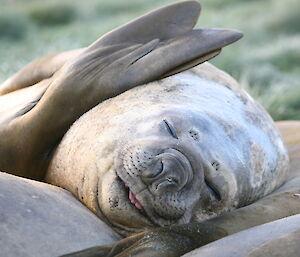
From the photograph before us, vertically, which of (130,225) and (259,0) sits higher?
(130,225)

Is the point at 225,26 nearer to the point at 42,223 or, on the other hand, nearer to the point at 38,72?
the point at 38,72

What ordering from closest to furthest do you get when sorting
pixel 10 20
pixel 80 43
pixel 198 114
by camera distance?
pixel 198 114 → pixel 80 43 → pixel 10 20

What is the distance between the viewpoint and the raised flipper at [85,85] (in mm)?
5098

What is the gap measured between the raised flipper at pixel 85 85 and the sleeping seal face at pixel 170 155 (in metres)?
0.08

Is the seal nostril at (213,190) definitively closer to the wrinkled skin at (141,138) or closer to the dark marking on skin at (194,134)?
the wrinkled skin at (141,138)

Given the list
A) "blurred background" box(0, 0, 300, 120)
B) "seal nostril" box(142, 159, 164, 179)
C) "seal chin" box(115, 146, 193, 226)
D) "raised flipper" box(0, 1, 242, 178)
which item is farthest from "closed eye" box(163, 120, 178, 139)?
"blurred background" box(0, 0, 300, 120)

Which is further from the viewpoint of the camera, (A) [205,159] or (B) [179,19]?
(B) [179,19]

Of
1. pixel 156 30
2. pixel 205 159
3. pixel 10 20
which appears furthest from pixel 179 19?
pixel 10 20

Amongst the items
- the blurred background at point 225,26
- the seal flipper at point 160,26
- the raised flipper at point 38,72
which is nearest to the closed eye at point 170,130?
the seal flipper at point 160,26

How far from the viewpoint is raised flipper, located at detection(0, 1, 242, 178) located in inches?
201

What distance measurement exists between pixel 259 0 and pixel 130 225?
38.2ft

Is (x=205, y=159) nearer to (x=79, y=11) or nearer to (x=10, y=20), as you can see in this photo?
(x=10, y=20)

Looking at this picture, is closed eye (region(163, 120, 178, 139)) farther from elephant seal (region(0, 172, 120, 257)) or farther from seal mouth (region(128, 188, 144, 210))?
elephant seal (region(0, 172, 120, 257))

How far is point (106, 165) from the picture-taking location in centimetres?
446
